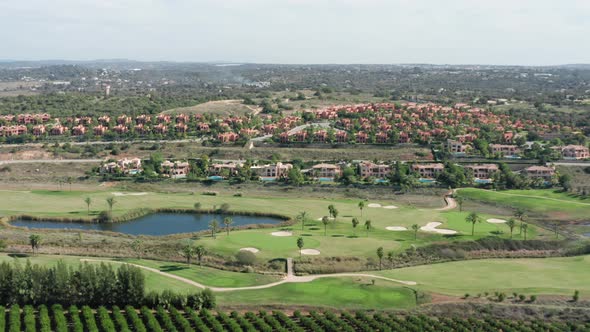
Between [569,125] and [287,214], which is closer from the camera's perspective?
[287,214]

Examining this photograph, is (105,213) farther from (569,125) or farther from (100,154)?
(569,125)

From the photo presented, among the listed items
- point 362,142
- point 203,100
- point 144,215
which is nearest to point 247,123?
point 362,142

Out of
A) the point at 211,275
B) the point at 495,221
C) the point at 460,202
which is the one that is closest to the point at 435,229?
the point at 495,221

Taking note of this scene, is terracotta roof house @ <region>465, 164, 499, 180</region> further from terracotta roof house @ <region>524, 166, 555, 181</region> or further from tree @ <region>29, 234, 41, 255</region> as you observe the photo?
tree @ <region>29, 234, 41, 255</region>

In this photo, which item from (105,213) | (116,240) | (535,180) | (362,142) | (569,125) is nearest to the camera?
(116,240)

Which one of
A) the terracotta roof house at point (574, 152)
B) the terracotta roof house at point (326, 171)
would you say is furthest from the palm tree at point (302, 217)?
the terracotta roof house at point (574, 152)

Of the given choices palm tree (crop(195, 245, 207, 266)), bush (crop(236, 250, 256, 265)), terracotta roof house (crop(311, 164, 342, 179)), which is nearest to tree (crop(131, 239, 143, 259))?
palm tree (crop(195, 245, 207, 266))

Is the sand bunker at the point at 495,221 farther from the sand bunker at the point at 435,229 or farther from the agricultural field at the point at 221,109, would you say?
the agricultural field at the point at 221,109
